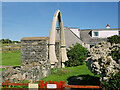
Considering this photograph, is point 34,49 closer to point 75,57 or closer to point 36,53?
point 36,53

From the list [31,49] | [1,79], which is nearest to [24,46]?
[31,49]

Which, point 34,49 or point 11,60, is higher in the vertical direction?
point 34,49

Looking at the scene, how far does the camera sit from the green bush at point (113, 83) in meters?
5.02

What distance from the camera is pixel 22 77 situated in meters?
7.04

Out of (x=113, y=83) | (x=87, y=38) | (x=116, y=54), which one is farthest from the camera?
(x=87, y=38)

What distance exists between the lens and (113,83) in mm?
5055

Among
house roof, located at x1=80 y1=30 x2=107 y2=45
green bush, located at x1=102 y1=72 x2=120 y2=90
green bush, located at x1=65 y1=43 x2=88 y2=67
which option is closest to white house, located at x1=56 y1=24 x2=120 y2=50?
house roof, located at x1=80 y1=30 x2=107 y2=45

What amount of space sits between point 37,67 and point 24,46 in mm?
3273

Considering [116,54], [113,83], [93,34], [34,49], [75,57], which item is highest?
[93,34]

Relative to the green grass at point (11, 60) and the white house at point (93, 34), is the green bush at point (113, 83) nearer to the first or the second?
the green grass at point (11, 60)

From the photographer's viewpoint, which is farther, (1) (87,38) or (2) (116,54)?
(1) (87,38)

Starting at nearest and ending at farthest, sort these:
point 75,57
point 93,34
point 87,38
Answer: point 75,57 < point 87,38 < point 93,34

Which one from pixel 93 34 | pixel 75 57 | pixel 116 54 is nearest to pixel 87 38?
pixel 93 34

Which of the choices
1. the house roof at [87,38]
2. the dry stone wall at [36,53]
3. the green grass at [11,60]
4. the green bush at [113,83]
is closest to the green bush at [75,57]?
the dry stone wall at [36,53]
